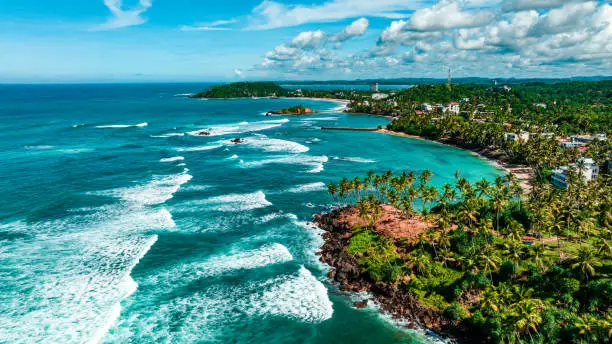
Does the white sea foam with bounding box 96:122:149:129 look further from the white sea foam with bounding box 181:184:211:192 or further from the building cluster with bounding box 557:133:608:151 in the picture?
the building cluster with bounding box 557:133:608:151

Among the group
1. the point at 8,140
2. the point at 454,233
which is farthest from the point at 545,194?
the point at 8,140

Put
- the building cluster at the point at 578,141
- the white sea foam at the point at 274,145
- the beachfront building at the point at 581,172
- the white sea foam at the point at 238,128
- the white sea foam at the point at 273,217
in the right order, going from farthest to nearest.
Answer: the white sea foam at the point at 238,128, the white sea foam at the point at 274,145, the building cluster at the point at 578,141, the beachfront building at the point at 581,172, the white sea foam at the point at 273,217

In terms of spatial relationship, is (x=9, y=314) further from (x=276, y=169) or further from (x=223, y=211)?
(x=276, y=169)

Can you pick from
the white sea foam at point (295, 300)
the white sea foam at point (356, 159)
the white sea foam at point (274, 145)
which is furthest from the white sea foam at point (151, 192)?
the white sea foam at point (356, 159)

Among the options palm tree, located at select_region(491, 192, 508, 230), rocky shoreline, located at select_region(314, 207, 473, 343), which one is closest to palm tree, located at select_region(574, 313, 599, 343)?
rocky shoreline, located at select_region(314, 207, 473, 343)

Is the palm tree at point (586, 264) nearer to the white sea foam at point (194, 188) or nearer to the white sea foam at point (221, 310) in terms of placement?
the white sea foam at point (221, 310)

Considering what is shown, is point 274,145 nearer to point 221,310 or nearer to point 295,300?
point 295,300
